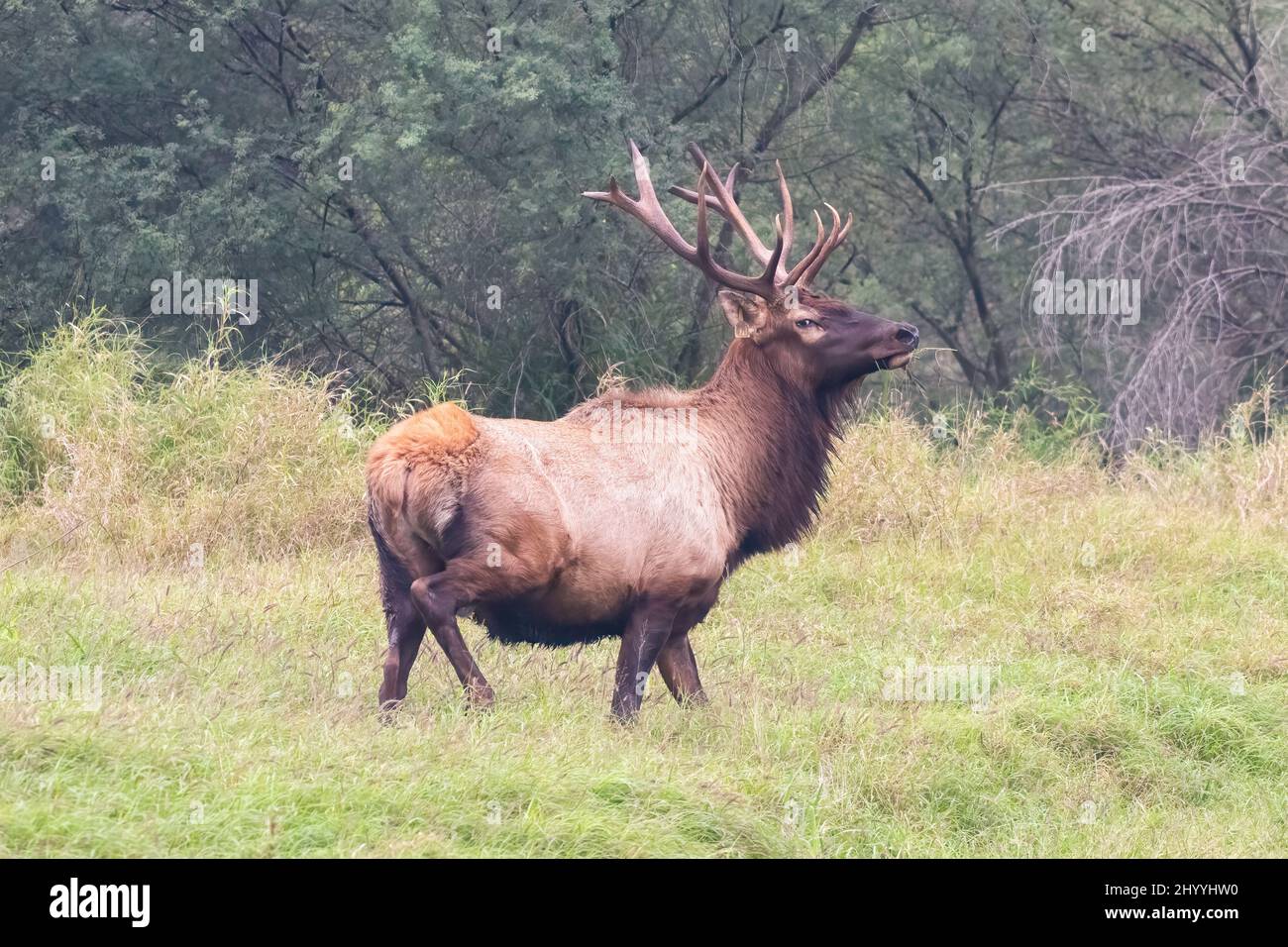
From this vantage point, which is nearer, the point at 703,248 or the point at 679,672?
the point at 679,672

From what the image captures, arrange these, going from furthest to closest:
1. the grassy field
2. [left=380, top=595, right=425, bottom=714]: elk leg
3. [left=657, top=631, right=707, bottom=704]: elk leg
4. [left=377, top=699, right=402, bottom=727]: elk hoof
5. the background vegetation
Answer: the background vegetation, [left=657, top=631, right=707, bottom=704]: elk leg, [left=380, top=595, right=425, bottom=714]: elk leg, [left=377, top=699, right=402, bottom=727]: elk hoof, the grassy field

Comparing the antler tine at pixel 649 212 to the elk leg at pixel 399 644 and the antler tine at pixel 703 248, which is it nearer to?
the antler tine at pixel 703 248

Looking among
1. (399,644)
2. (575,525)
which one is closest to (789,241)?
(575,525)

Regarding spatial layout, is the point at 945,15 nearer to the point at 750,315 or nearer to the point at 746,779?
the point at 750,315

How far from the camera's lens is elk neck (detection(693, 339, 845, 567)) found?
7.06 m

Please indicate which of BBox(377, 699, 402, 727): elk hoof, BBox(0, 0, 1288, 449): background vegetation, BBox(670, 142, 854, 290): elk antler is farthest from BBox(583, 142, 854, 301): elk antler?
BBox(0, 0, 1288, 449): background vegetation

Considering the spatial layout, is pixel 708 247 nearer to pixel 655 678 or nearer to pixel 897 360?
pixel 897 360

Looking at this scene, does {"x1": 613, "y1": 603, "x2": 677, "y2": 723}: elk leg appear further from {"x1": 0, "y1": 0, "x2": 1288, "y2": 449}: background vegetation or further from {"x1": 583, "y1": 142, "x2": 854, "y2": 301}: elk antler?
{"x1": 0, "y1": 0, "x2": 1288, "y2": 449}: background vegetation

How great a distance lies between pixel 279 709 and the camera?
607 centimetres

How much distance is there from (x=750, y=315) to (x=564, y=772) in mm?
2790

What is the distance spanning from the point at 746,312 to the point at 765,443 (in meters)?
0.65

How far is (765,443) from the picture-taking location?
283 inches

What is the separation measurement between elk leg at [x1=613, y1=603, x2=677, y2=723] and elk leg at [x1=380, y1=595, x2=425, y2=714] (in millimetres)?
816
